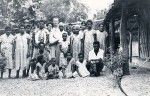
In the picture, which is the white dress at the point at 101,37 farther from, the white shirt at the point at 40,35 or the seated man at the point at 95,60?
the white shirt at the point at 40,35

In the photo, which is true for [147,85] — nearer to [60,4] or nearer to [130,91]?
[130,91]

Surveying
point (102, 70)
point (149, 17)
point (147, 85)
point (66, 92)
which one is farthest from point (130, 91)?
point (149, 17)

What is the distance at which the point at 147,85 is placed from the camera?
8.60 m

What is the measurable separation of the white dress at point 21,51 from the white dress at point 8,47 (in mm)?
218

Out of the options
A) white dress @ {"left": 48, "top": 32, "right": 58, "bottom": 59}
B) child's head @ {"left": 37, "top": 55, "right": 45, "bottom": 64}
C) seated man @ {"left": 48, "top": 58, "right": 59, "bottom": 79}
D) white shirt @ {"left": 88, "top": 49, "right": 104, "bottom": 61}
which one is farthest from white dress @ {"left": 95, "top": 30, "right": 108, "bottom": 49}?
child's head @ {"left": 37, "top": 55, "right": 45, "bottom": 64}

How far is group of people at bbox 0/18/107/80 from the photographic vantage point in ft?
38.4

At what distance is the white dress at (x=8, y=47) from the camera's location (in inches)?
486

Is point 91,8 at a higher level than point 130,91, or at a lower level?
higher

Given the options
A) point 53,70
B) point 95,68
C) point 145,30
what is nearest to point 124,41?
point 95,68

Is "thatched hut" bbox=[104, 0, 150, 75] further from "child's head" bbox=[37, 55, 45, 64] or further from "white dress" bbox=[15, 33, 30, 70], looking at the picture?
"white dress" bbox=[15, 33, 30, 70]

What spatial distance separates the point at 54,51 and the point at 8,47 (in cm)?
176

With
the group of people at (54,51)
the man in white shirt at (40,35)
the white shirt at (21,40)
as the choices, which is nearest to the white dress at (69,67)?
the group of people at (54,51)

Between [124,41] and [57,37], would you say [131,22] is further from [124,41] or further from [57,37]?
[57,37]

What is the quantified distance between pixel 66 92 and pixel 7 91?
70.7 inches
